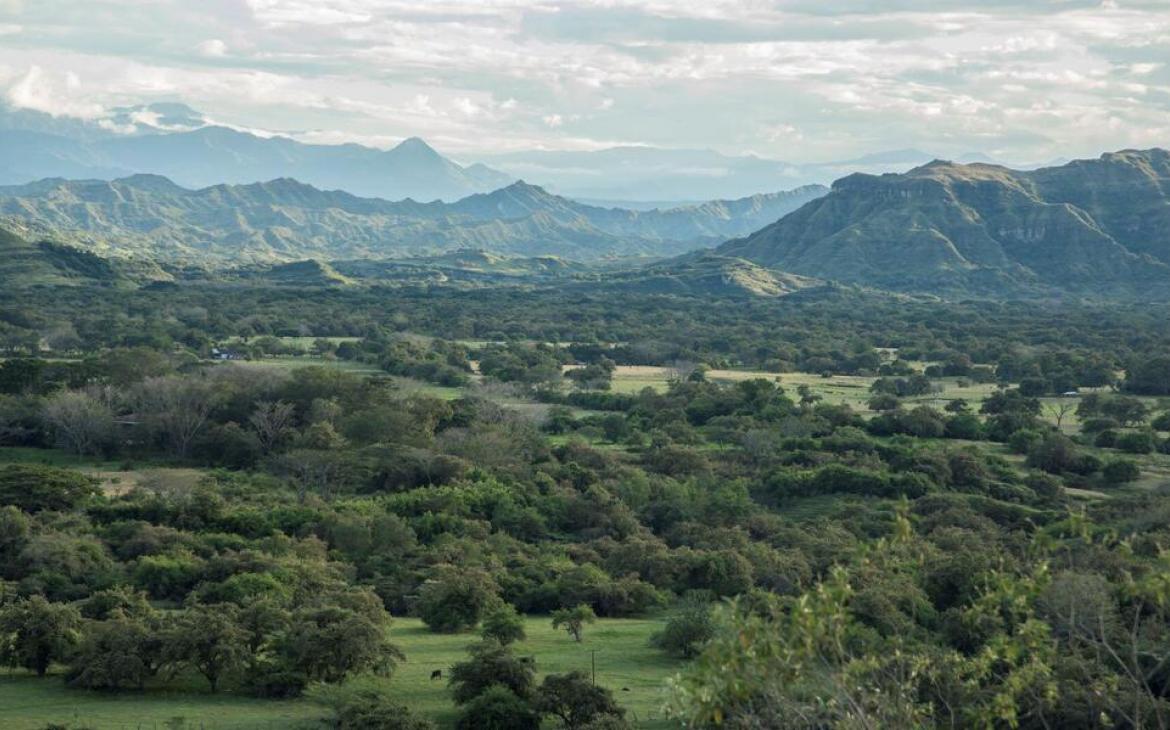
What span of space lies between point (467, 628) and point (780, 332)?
112m

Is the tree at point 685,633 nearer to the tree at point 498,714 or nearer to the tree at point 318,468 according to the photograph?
the tree at point 498,714

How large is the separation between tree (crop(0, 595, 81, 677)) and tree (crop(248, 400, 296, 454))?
34.7 meters

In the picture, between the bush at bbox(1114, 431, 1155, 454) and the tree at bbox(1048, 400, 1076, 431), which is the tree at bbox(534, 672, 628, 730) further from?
the tree at bbox(1048, 400, 1076, 431)

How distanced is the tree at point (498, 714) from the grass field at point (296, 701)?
1.20 metres

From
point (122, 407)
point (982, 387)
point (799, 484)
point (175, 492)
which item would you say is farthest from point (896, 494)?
point (982, 387)

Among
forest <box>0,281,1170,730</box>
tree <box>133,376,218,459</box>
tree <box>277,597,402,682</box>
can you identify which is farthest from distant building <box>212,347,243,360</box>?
tree <box>277,597,402,682</box>

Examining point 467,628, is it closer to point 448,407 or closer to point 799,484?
point 799,484

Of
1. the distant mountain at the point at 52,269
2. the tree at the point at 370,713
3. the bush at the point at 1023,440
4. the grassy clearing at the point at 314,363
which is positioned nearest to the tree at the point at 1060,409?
the bush at the point at 1023,440

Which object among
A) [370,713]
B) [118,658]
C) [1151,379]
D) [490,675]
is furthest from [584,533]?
[1151,379]

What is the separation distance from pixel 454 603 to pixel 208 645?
9939 mm

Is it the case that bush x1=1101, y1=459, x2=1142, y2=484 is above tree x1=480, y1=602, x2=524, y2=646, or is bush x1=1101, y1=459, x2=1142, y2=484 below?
below

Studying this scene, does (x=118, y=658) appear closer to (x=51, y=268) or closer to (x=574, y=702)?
(x=574, y=702)

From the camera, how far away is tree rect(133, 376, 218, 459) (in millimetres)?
68625

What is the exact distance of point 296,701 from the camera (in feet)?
101
